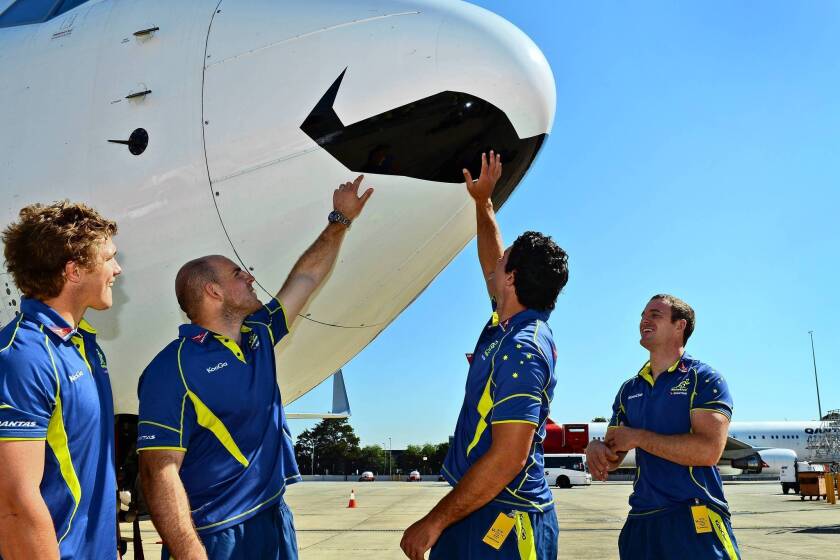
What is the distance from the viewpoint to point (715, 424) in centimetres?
368

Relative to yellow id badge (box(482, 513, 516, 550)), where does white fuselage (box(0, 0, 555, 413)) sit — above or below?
above

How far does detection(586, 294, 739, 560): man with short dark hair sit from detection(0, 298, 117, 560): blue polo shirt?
2.24 metres

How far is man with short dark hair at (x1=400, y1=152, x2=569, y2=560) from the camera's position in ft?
9.03

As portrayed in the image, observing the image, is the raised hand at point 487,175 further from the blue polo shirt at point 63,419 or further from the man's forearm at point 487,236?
the blue polo shirt at point 63,419

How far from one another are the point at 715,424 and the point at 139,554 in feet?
11.8

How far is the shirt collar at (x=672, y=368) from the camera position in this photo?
4.01 meters

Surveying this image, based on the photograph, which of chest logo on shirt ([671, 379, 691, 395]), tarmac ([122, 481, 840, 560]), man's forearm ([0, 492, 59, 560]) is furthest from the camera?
tarmac ([122, 481, 840, 560])

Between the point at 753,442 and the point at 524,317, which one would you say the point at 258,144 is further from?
the point at 753,442

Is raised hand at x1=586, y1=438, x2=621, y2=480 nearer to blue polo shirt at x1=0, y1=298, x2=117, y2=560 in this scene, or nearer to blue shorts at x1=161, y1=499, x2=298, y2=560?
blue shorts at x1=161, y1=499, x2=298, y2=560

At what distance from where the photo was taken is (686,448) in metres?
3.63

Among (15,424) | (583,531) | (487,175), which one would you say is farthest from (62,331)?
(583,531)

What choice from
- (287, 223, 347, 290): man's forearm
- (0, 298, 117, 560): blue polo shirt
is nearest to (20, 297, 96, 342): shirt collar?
(0, 298, 117, 560): blue polo shirt

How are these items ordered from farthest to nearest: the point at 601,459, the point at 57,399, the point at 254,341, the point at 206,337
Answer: the point at 601,459
the point at 254,341
the point at 206,337
the point at 57,399

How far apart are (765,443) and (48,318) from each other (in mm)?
56035
